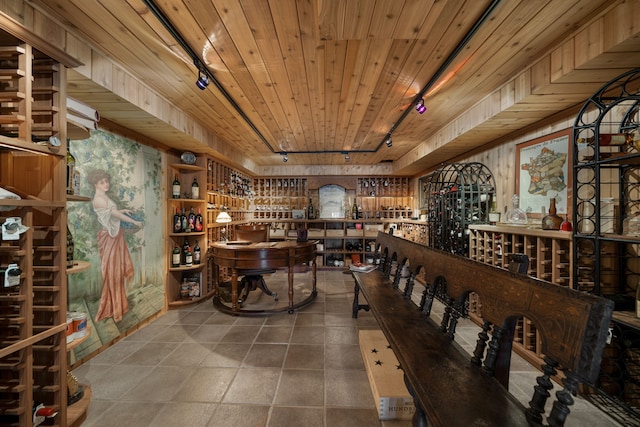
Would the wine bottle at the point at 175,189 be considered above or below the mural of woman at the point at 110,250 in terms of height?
above

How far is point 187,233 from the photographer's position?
12.5 ft

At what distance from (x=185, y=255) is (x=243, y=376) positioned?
2407 mm

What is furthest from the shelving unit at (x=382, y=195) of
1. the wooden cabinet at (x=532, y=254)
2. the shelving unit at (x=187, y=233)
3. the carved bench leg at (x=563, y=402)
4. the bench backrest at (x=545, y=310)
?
the carved bench leg at (x=563, y=402)

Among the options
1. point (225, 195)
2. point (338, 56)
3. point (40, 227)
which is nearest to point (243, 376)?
point (40, 227)

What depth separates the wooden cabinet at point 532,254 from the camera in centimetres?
219

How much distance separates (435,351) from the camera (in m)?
1.41

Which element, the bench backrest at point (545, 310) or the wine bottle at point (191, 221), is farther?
the wine bottle at point (191, 221)

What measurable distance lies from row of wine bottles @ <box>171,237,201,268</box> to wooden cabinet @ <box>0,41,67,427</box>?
218 cm

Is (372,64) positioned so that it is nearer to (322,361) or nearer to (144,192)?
(322,361)

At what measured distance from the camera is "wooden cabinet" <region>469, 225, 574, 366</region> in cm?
219

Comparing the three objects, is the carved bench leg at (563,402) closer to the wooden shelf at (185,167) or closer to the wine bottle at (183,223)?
the wine bottle at (183,223)

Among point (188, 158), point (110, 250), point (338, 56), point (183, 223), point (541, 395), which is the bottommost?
point (541, 395)

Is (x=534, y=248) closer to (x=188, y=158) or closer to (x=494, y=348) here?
(x=494, y=348)

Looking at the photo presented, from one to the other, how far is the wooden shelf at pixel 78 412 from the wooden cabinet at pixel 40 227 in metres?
0.12
